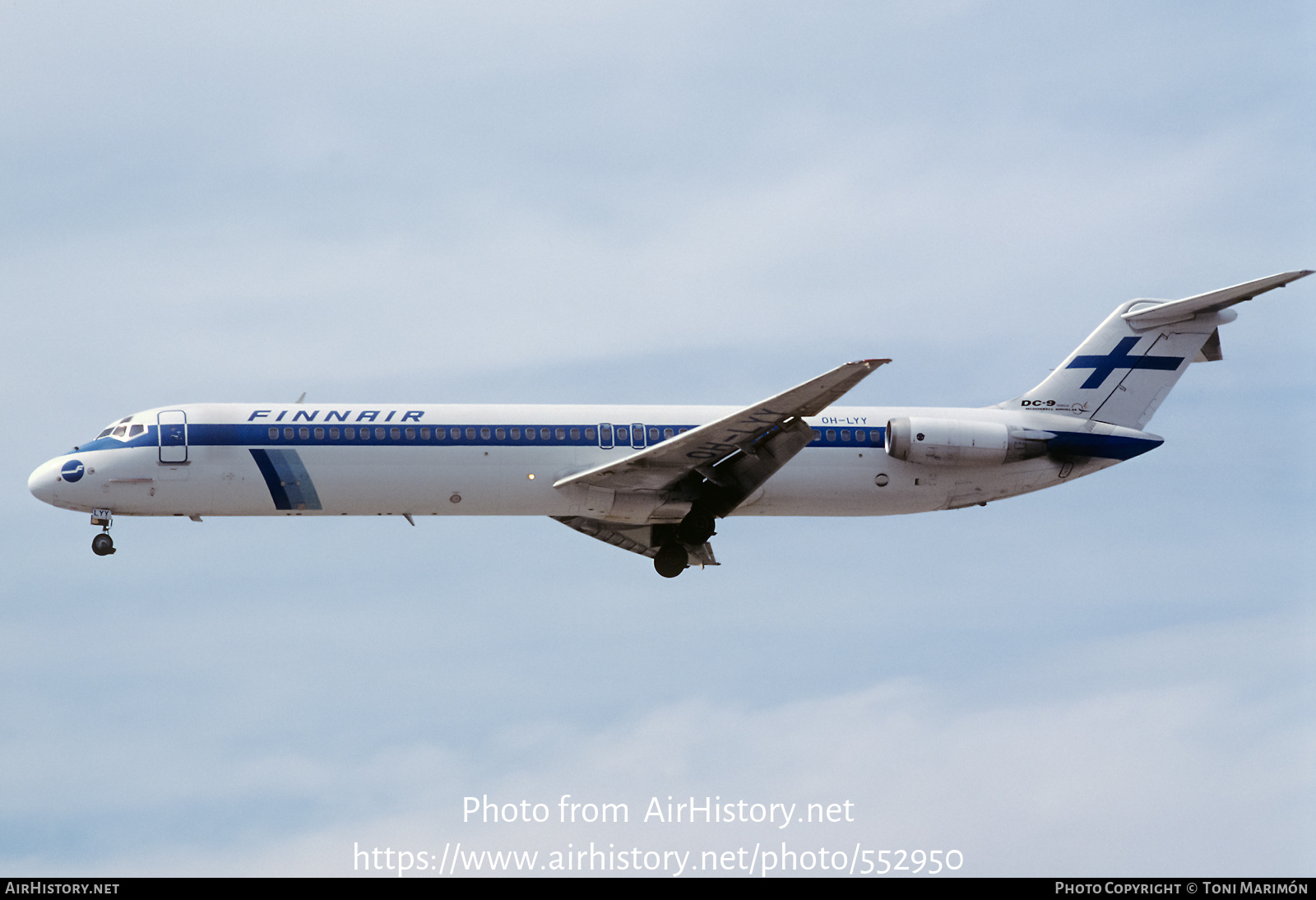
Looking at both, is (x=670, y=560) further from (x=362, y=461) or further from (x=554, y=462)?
(x=362, y=461)

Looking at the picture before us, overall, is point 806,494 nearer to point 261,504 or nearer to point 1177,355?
point 1177,355

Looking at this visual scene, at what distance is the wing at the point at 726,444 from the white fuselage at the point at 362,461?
669 millimetres

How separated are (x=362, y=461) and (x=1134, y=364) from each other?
17.0 meters

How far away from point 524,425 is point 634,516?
309 centimetres

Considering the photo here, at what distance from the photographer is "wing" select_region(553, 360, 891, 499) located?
2825cm

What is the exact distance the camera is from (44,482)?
30984mm

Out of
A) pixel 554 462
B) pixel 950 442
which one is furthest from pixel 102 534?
pixel 950 442

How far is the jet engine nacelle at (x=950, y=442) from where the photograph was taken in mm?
31594

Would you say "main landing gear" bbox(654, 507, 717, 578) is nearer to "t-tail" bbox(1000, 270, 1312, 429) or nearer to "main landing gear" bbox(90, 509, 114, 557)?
"t-tail" bbox(1000, 270, 1312, 429)

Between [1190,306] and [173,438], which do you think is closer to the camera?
[173,438]

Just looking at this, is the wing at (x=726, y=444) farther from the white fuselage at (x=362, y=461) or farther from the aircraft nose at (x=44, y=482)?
the aircraft nose at (x=44, y=482)

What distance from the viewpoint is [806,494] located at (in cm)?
3194

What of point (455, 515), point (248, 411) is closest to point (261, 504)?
point (248, 411)

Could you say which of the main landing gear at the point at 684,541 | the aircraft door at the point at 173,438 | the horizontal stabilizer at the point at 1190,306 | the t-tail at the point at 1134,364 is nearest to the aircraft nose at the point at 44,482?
the aircraft door at the point at 173,438
